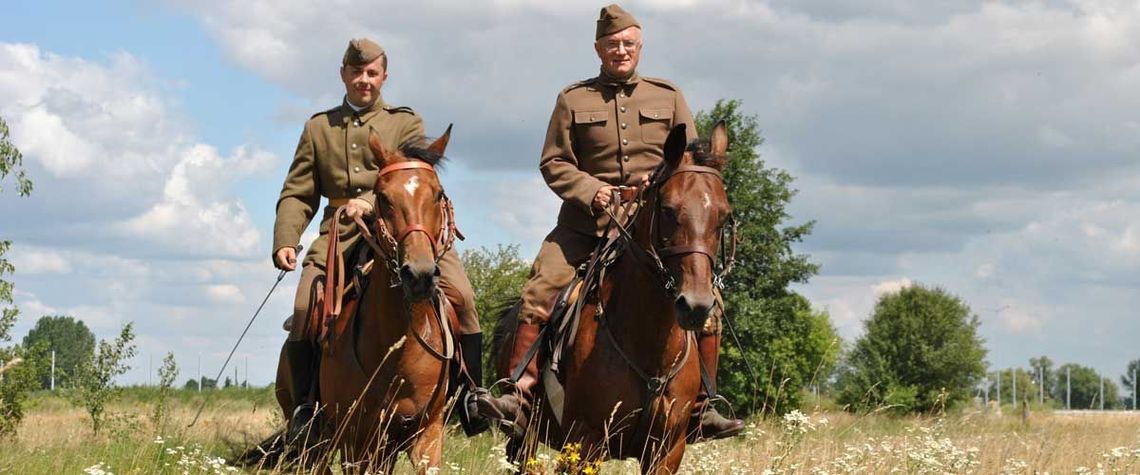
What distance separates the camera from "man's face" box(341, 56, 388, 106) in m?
11.0

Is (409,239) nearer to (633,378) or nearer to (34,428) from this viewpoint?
(633,378)

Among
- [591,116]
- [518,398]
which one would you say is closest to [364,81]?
[591,116]

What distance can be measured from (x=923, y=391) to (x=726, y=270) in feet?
264

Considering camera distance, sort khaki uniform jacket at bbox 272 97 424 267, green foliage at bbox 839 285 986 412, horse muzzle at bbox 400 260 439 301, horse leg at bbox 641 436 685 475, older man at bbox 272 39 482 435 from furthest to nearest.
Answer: green foliage at bbox 839 285 986 412 < khaki uniform jacket at bbox 272 97 424 267 < older man at bbox 272 39 482 435 < horse leg at bbox 641 436 685 475 < horse muzzle at bbox 400 260 439 301

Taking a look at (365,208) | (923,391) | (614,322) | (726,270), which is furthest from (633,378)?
(923,391)

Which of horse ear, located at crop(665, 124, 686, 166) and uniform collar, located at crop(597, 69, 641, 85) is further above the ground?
uniform collar, located at crop(597, 69, 641, 85)

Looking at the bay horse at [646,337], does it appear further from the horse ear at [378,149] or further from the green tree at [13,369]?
the green tree at [13,369]

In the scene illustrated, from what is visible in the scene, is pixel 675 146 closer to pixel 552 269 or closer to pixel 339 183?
pixel 552 269

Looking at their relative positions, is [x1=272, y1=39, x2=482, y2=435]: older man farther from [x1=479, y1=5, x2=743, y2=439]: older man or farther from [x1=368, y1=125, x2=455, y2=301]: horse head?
[x1=368, y1=125, x2=455, y2=301]: horse head

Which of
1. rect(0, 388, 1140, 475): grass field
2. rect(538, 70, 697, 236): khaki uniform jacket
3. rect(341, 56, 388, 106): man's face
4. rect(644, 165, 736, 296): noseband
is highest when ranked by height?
rect(341, 56, 388, 106): man's face

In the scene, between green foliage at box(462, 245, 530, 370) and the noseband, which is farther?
green foliage at box(462, 245, 530, 370)

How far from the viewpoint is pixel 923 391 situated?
85.8 metres

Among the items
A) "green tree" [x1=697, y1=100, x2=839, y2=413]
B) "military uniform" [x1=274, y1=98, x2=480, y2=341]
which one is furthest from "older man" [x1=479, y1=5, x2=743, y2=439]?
"green tree" [x1=697, y1=100, x2=839, y2=413]

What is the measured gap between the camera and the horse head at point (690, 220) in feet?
26.0
